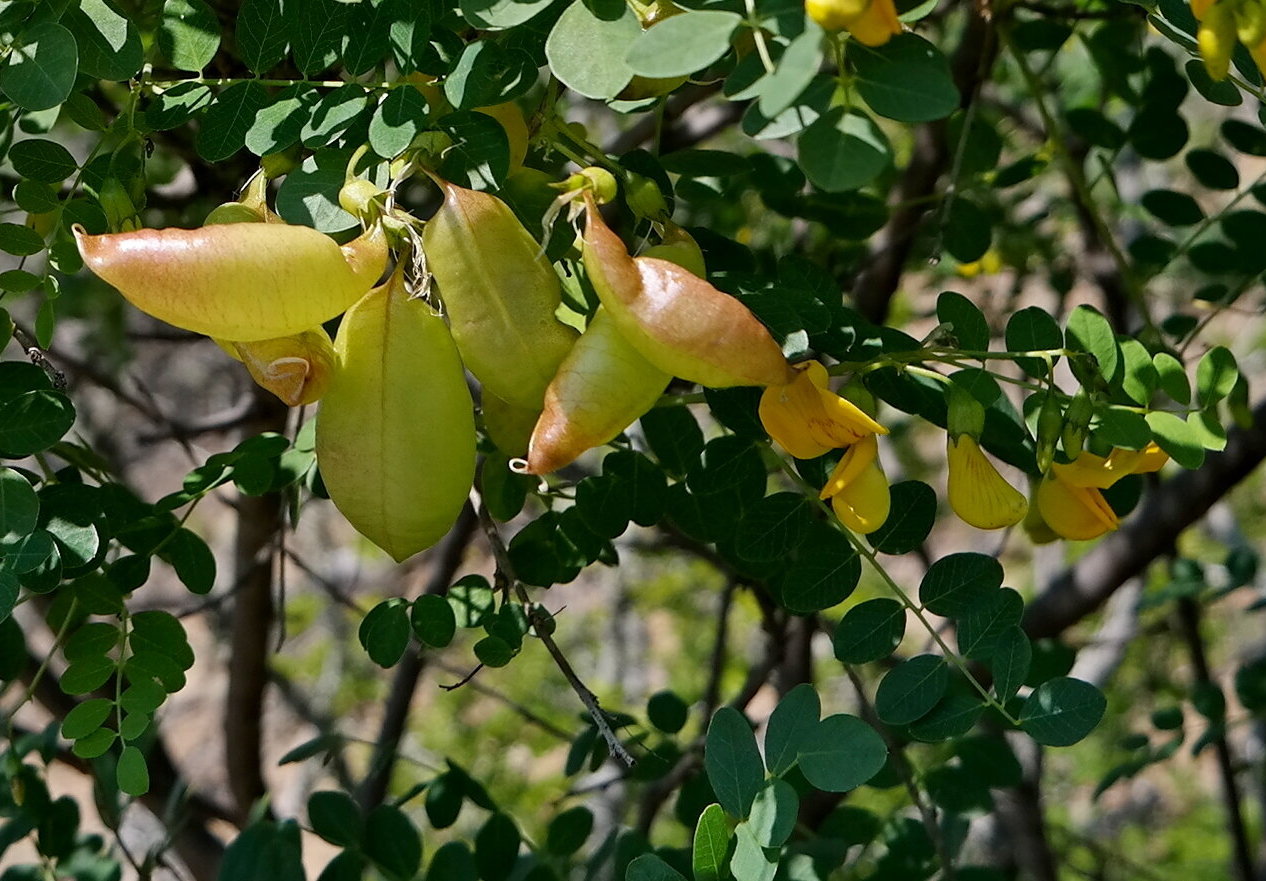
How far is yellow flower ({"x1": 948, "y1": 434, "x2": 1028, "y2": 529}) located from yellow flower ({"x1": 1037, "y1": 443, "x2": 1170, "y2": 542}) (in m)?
0.06

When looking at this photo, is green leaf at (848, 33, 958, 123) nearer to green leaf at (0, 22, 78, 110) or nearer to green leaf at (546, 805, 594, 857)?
green leaf at (0, 22, 78, 110)

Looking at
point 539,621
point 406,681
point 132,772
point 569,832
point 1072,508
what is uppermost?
point 1072,508

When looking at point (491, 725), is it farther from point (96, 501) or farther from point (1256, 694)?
point (96, 501)

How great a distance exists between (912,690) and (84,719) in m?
0.51

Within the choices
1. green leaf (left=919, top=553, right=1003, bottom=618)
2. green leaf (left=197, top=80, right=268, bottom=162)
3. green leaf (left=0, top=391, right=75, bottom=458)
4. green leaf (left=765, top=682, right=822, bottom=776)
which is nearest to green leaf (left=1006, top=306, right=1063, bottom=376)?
green leaf (left=919, top=553, right=1003, bottom=618)

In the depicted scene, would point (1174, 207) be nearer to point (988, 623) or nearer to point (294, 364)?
point (988, 623)

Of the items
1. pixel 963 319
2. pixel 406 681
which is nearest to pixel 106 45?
pixel 963 319

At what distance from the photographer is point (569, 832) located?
120cm

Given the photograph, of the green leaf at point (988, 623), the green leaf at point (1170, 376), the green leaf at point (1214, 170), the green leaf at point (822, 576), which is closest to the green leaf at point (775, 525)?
the green leaf at point (822, 576)

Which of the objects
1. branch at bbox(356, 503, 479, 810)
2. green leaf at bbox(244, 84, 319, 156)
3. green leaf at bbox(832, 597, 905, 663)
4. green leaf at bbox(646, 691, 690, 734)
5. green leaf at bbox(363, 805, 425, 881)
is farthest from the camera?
branch at bbox(356, 503, 479, 810)

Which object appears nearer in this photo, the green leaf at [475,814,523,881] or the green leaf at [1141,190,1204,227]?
the green leaf at [475,814,523,881]

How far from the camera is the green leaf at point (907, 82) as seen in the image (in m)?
0.60

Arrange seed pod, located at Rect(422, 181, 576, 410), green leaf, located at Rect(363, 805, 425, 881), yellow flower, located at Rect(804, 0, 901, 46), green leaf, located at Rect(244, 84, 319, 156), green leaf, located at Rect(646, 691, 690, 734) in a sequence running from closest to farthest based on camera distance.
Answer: yellow flower, located at Rect(804, 0, 901, 46), seed pod, located at Rect(422, 181, 576, 410), green leaf, located at Rect(244, 84, 319, 156), green leaf, located at Rect(363, 805, 425, 881), green leaf, located at Rect(646, 691, 690, 734)

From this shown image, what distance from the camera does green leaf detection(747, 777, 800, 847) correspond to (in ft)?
2.36
